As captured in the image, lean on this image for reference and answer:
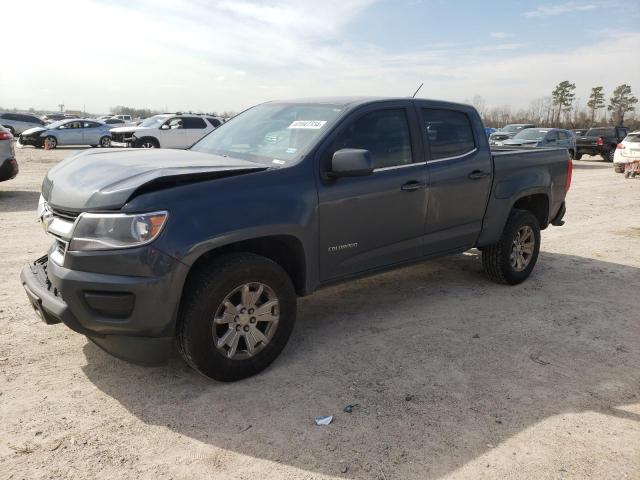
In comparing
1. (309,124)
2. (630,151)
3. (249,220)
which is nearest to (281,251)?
(249,220)

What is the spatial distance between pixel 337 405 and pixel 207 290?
1.06m

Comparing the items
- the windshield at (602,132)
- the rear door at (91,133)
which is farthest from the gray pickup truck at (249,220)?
the windshield at (602,132)

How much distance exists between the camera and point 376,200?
13.4 feet

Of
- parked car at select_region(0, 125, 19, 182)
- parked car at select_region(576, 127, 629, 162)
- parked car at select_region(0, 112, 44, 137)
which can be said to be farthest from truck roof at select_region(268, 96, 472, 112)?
parked car at select_region(0, 112, 44, 137)

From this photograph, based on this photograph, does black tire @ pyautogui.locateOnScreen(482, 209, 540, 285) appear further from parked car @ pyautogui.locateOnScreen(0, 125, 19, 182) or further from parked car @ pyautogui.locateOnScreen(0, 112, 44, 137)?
parked car @ pyautogui.locateOnScreen(0, 112, 44, 137)

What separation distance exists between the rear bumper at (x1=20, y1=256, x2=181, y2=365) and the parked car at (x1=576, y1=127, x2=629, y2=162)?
27324mm

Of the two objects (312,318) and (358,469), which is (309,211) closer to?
(312,318)

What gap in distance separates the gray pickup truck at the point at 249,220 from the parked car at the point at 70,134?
23128mm

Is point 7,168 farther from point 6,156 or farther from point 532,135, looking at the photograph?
point 532,135

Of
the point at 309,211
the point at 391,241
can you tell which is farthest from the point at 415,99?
the point at 309,211

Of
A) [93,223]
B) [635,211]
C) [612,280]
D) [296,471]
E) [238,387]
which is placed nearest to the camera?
[296,471]

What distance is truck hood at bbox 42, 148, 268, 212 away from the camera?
305cm

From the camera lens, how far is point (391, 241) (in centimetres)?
431

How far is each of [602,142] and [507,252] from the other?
78.5 ft
